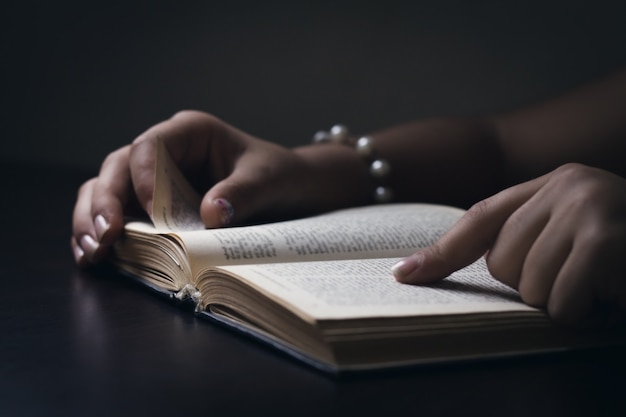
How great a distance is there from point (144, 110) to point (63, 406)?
1.98 m

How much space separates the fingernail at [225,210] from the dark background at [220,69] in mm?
1529

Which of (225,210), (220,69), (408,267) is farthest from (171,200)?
(220,69)

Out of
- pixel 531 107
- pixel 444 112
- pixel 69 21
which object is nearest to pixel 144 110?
pixel 69 21

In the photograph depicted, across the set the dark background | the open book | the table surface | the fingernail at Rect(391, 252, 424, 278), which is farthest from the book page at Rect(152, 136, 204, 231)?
the dark background

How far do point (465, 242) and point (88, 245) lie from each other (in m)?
0.44

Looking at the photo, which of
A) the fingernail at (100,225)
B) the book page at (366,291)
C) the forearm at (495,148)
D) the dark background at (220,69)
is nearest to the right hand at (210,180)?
the fingernail at (100,225)

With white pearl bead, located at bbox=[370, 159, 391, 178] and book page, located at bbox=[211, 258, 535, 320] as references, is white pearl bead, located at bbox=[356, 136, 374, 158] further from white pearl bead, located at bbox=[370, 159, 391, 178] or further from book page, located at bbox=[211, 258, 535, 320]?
book page, located at bbox=[211, 258, 535, 320]

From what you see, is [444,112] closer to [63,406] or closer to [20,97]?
[20,97]

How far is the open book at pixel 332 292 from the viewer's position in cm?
48

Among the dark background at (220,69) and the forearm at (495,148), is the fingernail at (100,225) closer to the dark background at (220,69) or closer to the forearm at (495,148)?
the forearm at (495,148)

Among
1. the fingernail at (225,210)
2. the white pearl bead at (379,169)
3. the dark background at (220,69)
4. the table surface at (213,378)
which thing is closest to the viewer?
the table surface at (213,378)

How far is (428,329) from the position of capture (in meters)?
0.49

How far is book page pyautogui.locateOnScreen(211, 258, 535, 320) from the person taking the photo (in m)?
0.50

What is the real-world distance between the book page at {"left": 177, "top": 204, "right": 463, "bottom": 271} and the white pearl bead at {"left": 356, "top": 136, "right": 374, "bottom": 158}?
270 millimetres
